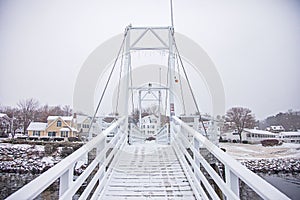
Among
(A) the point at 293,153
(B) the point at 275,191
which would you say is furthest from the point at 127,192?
(A) the point at 293,153

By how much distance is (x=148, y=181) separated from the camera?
2.79 meters

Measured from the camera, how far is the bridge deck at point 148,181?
7.72ft

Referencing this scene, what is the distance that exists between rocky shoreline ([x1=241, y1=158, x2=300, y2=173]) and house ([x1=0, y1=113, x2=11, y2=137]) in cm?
1749

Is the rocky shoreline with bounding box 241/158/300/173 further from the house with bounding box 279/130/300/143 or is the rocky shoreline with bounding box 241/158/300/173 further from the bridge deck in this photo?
the bridge deck

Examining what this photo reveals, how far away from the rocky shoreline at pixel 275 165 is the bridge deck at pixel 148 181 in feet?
45.3

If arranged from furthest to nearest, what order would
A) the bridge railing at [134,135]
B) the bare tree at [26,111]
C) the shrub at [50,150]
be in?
the bare tree at [26,111] < the shrub at [50,150] < the bridge railing at [134,135]

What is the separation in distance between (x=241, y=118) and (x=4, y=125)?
24.1m

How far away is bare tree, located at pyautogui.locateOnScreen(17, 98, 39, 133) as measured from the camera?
15.7 meters

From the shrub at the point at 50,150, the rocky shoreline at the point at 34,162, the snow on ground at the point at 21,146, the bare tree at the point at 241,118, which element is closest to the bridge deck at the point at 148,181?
the rocky shoreline at the point at 34,162

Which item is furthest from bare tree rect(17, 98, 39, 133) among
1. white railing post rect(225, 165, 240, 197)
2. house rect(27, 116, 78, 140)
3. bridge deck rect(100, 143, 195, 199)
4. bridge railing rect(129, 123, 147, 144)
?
white railing post rect(225, 165, 240, 197)

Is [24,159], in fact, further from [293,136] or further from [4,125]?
[293,136]

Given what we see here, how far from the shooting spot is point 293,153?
48.8ft

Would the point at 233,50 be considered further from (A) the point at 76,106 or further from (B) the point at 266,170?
(B) the point at 266,170

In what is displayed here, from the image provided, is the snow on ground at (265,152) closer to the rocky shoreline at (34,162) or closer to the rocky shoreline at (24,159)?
the rocky shoreline at (34,162)
